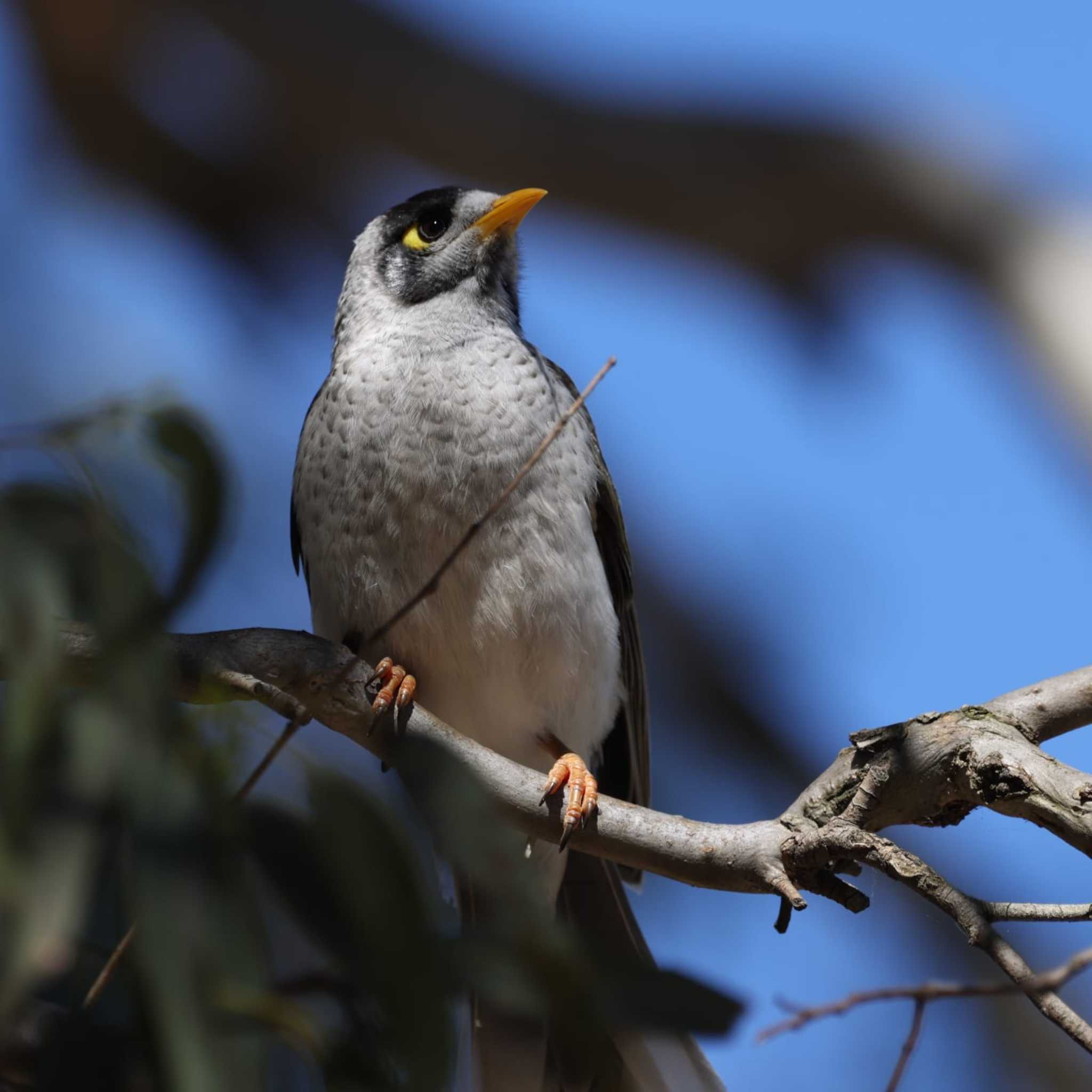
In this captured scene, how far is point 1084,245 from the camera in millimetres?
4922

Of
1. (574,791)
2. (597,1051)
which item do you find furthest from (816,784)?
(597,1051)

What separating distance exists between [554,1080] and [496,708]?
90cm

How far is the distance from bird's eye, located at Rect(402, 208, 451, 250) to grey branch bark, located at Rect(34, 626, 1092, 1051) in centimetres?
182

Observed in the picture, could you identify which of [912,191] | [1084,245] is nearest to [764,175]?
[912,191]

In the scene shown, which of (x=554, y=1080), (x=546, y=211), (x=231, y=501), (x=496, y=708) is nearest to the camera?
(x=231, y=501)

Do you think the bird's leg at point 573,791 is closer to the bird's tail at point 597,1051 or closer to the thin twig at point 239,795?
the bird's tail at point 597,1051

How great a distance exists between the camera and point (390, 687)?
A: 280cm

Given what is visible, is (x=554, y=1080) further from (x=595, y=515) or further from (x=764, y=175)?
(x=764, y=175)

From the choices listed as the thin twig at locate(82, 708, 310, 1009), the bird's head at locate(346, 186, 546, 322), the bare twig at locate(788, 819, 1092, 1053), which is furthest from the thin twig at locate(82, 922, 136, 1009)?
the bird's head at locate(346, 186, 546, 322)

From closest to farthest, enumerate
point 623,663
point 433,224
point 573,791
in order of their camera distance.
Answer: point 573,791 < point 623,663 < point 433,224

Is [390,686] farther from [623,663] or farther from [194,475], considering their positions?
[623,663]

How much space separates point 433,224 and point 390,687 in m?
1.79

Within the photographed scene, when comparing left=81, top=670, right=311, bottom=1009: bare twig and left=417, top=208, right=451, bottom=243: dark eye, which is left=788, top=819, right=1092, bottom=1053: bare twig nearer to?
left=81, top=670, right=311, bottom=1009: bare twig

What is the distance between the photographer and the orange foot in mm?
2588
